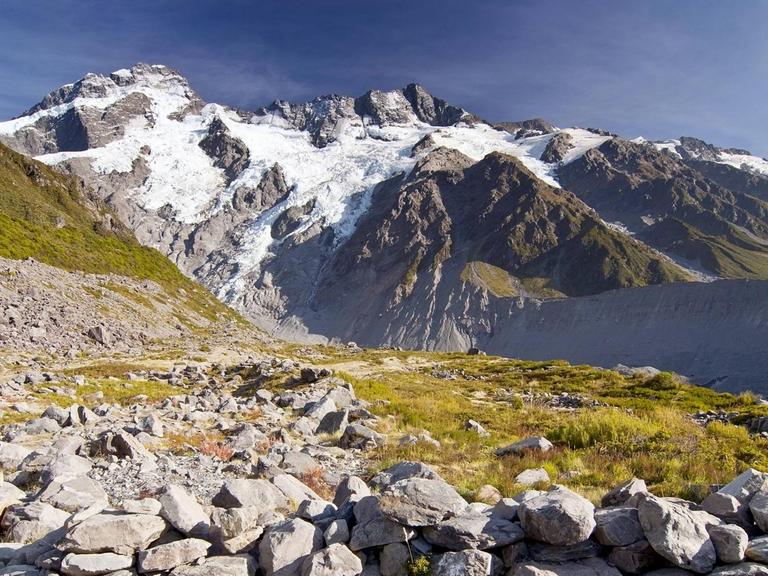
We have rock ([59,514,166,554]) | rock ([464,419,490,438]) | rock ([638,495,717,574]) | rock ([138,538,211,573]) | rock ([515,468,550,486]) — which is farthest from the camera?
rock ([464,419,490,438])

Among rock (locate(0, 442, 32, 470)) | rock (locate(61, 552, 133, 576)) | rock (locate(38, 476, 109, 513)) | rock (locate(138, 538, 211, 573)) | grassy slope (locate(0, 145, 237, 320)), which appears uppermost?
grassy slope (locate(0, 145, 237, 320))

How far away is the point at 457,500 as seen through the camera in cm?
632

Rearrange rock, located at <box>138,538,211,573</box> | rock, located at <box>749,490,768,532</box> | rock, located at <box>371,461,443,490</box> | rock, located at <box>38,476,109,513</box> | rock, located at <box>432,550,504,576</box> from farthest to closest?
rock, located at <box>371,461,443,490</box> < rock, located at <box>38,476,109,513</box> < rock, located at <box>749,490,768,532</box> < rock, located at <box>138,538,211,573</box> < rock, located at <box>432,550,504,576</box>

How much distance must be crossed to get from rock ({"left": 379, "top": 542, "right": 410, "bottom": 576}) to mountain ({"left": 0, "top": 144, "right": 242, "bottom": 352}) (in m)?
39.6

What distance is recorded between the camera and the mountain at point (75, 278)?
43.2m

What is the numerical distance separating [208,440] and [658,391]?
92.5 ft

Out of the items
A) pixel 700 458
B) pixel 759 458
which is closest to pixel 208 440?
pixel 700 458

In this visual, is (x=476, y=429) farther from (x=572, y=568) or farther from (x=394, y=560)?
(x=394, y=560)

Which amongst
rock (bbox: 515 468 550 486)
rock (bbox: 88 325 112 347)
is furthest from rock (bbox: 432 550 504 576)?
rock (bbox: 88 325 112 347)

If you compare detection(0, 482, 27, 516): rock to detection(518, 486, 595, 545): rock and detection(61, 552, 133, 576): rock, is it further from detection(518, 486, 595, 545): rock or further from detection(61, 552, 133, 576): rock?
detection(518, 486, 595, 545): rock

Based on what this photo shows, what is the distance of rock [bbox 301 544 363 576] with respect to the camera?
559cm

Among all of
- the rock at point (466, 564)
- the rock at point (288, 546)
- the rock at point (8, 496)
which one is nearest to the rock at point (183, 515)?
the rock at point (288, 546)

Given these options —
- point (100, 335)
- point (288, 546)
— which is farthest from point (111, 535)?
point (100, 335)

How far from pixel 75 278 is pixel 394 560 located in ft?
223
